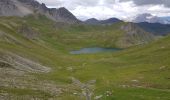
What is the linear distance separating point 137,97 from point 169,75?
48107 mm

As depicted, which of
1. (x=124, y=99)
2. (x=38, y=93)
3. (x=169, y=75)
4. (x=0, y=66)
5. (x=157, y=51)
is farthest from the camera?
(x=157, y=51)

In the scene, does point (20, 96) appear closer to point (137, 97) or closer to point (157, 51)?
point (137, 97)

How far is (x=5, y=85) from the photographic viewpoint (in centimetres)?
5678

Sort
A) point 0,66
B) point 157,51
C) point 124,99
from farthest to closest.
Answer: point 157,51, point 0,66, point 124,99

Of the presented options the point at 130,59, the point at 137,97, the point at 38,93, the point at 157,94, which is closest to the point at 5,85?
the point at 38,93

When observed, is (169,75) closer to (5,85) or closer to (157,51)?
(5,85)

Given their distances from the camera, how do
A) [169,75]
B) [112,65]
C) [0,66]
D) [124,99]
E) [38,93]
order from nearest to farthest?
[124,99] → [38,93] → [0,66] → [169,75] → [112,65]

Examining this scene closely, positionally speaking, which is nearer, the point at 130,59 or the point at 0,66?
the point at 0,66

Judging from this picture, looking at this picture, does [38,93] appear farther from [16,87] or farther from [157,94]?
[157,94]

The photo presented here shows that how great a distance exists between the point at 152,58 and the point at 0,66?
87192mm

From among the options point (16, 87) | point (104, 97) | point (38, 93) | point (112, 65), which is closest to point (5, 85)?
point (16, 87)

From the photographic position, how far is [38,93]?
2206 inches

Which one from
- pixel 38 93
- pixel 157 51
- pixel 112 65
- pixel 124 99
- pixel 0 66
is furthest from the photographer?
pixel 157 51

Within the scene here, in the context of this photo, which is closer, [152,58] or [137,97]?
[137,97]
